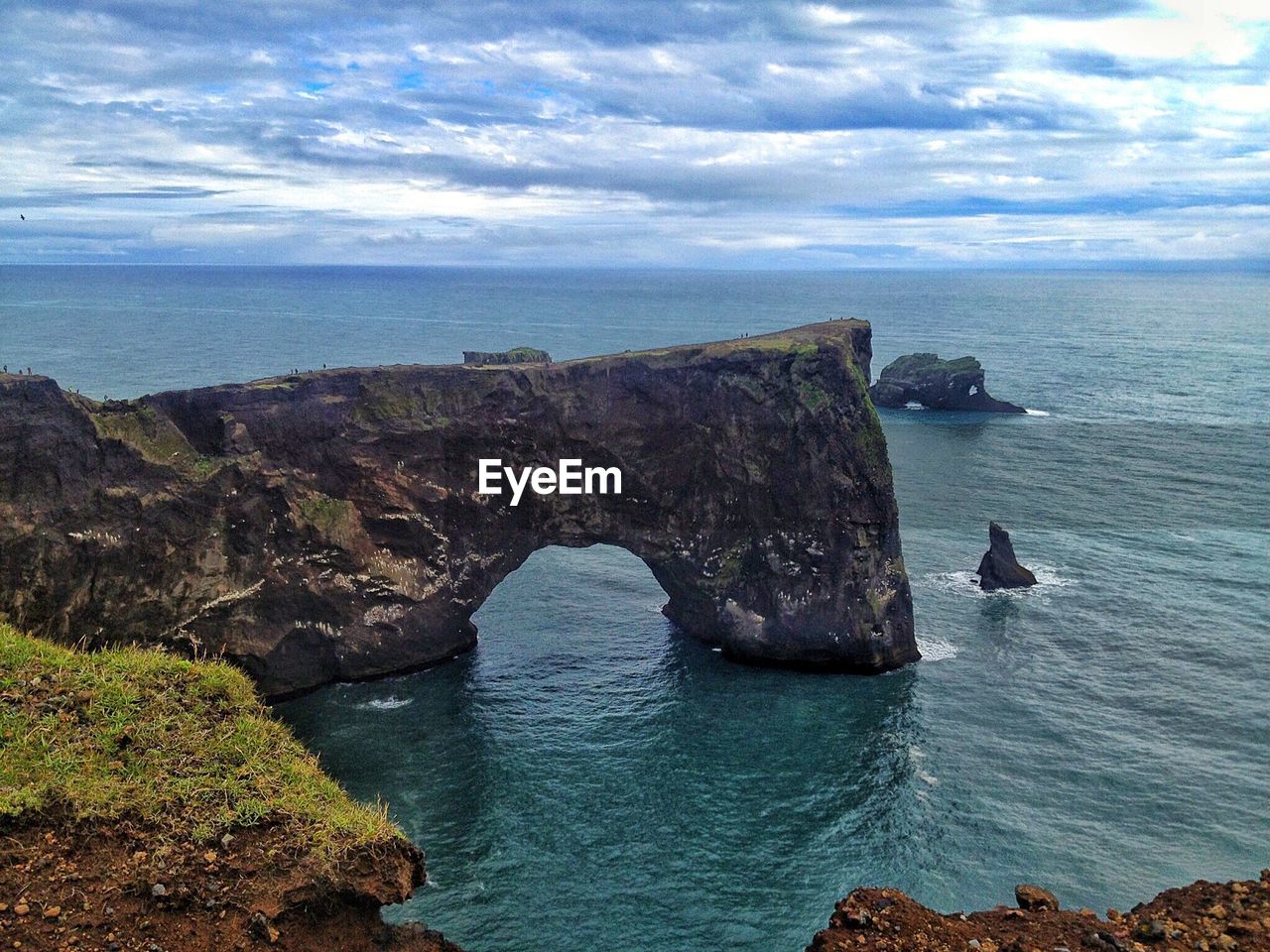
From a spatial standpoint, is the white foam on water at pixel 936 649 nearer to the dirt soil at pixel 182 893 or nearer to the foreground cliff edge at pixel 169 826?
the foreground cliff edge at pixel 169 826

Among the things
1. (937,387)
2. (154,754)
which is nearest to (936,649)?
(154,754)

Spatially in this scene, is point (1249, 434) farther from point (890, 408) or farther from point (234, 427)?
point (234, 427)

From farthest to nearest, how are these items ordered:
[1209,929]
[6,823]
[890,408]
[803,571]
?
[890,408] < [803,571] < [1209,929] < [6,823]

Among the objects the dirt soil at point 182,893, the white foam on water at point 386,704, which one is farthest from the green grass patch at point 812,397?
the dirt soil at point 182,893

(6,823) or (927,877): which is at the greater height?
(6,823)

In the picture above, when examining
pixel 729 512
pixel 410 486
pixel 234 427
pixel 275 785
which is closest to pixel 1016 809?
pixel 729 512

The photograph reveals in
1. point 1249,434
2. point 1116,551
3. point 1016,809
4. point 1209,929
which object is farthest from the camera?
point 1249,434

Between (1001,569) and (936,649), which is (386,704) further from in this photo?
(1001,569)
